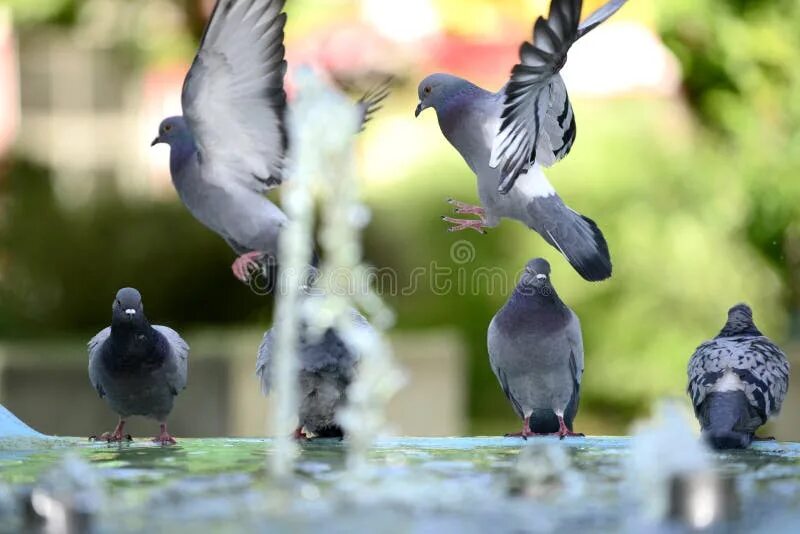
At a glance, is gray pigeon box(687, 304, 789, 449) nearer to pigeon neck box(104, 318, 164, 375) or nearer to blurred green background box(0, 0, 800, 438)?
pigeon neck box(104, 318, 164, 375)

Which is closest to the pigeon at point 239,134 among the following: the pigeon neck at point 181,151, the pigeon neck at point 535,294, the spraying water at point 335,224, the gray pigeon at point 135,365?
the pigeon neck at point 181,151

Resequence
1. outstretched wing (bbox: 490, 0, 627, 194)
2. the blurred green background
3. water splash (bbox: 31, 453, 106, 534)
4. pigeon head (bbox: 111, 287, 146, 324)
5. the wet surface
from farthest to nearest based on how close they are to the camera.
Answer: the blurred green background
pigeon head (bbox: 111, 287, 146, 324)
outstretched wing (bbox: 490, 0, 627, 194)
the wet surface
water splash (bbox: 31, 453, 106, 534)

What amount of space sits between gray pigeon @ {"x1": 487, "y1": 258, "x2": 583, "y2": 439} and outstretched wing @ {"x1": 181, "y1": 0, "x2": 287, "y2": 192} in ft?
3.22

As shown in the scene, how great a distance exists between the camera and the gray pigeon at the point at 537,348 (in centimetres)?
489

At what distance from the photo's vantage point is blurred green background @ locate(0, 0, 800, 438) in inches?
422

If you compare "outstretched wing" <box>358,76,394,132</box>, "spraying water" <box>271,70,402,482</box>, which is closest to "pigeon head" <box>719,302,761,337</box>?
"outstretched wing" <box>358,76,394,132</box>

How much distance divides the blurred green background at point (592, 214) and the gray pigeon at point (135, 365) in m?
5.79

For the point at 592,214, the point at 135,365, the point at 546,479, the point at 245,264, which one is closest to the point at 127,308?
the point at 135,365

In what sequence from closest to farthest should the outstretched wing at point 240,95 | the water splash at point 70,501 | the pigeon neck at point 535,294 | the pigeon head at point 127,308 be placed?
1. the water splash at point 70,501
2. the outstretched wing at point 240,95
3. the pigeon head at point 127,308
4. the pigeon neck at point 535,294

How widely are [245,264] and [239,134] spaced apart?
0.45 metres

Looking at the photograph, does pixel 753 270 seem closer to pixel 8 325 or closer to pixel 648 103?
pixel 648 103

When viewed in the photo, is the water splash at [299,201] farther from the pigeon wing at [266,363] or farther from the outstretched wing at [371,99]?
the outstretched wing at [371,99]

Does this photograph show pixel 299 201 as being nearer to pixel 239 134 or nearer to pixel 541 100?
pixel 541 100

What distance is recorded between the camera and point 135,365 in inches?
189
